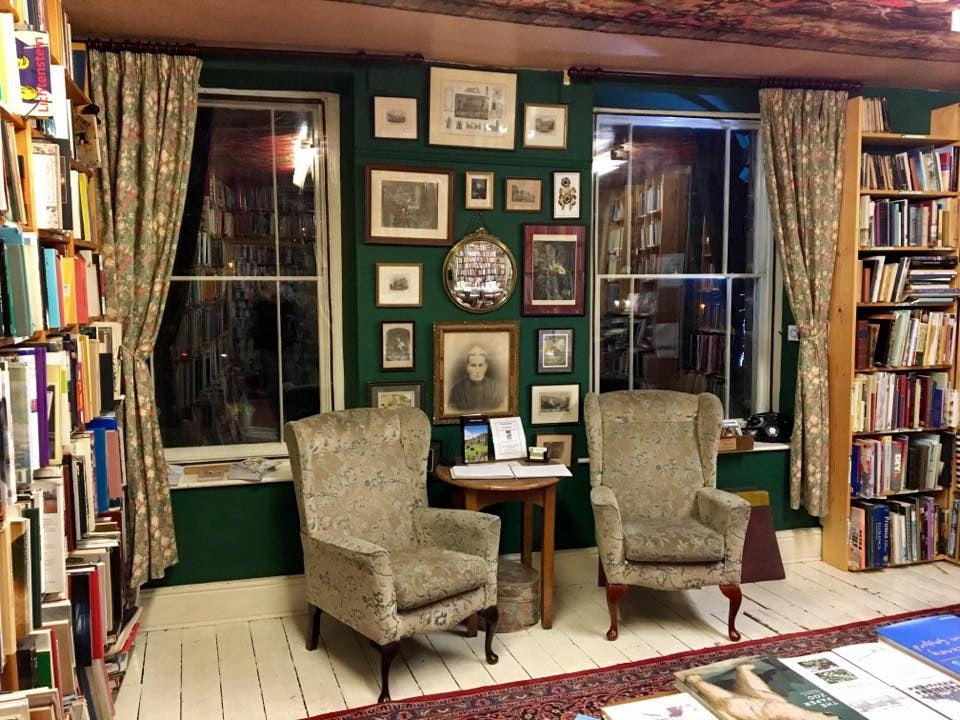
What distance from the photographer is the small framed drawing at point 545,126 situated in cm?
379

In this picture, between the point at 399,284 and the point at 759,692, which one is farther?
the point at 399,284

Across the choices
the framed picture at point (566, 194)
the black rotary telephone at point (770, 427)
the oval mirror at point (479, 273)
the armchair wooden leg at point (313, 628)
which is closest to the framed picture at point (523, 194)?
the framed picture at point (566, 194)

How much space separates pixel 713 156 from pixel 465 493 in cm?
244

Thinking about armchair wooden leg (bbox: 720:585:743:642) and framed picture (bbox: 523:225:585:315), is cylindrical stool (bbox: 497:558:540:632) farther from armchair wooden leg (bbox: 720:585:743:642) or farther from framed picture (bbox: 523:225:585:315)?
framed picture (bbox: 523:225:585:315)

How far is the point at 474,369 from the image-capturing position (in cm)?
381

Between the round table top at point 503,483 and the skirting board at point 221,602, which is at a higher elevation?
the round table top at point 503,483

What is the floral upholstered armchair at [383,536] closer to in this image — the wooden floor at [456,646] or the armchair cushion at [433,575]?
the armchair cushion at [433,575]

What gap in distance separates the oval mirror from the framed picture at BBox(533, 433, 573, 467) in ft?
2.31

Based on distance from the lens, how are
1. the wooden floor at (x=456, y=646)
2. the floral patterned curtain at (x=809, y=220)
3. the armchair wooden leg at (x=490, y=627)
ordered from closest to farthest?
the wooden floor at (x=456, y=646), the armchair wooden leg at (x=490, y=627), the floral patterned curtain at (x=809, y=220)

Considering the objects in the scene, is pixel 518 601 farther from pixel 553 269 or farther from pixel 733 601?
pixel 553 269

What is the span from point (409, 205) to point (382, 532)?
4.94 feet

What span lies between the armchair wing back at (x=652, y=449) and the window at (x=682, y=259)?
586 mm

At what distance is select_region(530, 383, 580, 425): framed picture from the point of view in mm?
3938

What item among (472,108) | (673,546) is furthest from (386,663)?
(472,108)
